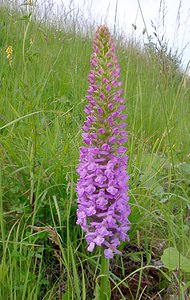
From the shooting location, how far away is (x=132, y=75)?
4.42 m

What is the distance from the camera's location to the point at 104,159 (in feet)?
3.56

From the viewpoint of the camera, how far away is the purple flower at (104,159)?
107 cm

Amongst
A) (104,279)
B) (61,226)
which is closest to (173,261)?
(104,279)

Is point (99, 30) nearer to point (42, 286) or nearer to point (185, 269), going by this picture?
point (185, 269)

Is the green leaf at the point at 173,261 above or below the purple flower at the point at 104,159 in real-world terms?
below

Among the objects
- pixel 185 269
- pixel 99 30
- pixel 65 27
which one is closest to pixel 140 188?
pixel 185 269

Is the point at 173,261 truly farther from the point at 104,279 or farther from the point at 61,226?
the point at 61,226

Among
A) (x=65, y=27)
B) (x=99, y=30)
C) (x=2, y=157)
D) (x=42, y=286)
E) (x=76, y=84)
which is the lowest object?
(x=42, y=286)

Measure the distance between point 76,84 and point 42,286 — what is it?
6.07 feet

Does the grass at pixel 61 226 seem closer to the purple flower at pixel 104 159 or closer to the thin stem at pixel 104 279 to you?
the thin stem at pixel 104 279

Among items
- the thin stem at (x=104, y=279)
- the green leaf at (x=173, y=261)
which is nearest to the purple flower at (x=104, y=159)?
the thin stem at (x=104, y=279)

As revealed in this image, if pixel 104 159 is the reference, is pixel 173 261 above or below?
below

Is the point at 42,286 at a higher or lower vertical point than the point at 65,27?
lower

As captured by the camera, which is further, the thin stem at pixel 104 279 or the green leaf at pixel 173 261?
the green leaf at pixel 173 261
